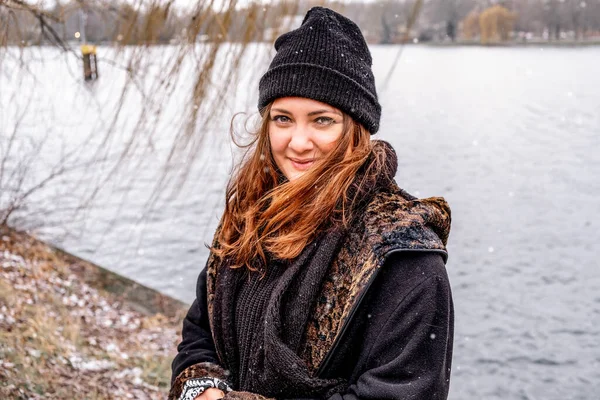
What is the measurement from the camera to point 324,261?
5.32 feet

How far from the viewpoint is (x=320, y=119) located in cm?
173

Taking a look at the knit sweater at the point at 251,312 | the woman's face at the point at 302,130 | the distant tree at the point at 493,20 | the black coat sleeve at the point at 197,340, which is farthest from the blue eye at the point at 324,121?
the distant tree at the point at 493,20

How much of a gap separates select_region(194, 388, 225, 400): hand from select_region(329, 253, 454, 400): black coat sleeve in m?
0.38

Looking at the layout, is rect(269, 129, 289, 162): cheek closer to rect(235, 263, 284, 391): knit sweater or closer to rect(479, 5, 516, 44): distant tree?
rect(235, 263, 284, 391): knit sweater

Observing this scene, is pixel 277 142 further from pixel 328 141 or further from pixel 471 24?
pixel 471 24

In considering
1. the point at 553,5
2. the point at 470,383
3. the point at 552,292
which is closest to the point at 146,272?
the point at 470,383

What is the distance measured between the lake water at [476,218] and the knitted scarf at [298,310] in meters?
2.90

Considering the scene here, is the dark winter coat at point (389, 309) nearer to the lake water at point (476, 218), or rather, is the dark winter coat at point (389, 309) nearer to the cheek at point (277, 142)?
the cheek at point (277, 142)

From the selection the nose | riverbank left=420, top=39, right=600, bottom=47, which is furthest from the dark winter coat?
riverbank left=420, top=39, right=600, bottom=47

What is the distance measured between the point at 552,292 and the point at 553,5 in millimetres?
35635

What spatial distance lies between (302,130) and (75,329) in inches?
202

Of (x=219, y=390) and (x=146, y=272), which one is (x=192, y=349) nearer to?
(x=219, y=390)

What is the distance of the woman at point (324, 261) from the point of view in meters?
1.49

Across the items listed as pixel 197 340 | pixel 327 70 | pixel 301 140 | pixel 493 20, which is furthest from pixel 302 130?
pixel 493 20
